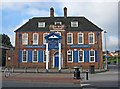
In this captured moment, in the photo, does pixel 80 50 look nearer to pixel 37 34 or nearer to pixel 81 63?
pixel 81 63

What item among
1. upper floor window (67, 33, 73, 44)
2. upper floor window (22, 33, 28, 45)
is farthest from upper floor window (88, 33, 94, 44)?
upper floor window (22, 33, 28, 45)

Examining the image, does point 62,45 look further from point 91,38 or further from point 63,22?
point 91,38

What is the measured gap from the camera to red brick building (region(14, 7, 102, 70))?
47.3 metres

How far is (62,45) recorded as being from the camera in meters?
47.6

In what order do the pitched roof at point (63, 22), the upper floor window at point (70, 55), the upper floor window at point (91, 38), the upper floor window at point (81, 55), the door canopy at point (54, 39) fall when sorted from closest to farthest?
the door canopy at point (54, 39), the upper floor window at point (81, 55), the upper floor window at point (70, 55), the upper floor window at point (91, 38), the pitched roof at point (63, 22)

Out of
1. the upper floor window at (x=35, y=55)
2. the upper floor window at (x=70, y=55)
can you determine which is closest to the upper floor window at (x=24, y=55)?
the upper floor window at (x=35, y=55)

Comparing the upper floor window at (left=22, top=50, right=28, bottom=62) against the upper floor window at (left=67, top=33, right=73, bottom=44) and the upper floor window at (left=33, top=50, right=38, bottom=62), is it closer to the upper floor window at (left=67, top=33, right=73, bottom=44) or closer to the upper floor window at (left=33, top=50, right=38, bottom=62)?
the upper floor window at (left=33, top=50, right=38, bottom=62)

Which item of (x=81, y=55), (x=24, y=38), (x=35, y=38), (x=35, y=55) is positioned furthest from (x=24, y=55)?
(x=81, y=55)

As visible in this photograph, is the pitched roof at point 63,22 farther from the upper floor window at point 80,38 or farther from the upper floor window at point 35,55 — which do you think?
the upper floor window at point 35,55

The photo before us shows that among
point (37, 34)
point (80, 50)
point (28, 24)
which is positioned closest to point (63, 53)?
point (80, 50)

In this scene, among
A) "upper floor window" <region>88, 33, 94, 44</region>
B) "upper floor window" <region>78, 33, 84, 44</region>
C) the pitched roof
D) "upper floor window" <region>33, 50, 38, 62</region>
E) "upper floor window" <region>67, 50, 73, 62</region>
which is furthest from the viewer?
the pitched roof

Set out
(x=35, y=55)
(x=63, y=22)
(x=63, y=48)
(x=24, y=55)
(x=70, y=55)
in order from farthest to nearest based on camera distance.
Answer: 1. (x=63, y=22)
2. (x=24, y=55)
3. (x=35, y=55)
4. (x=70, y=55)
5. (x=63, y=48)

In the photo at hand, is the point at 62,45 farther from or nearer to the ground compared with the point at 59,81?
farther from the ground

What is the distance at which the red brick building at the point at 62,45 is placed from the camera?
47.3m
